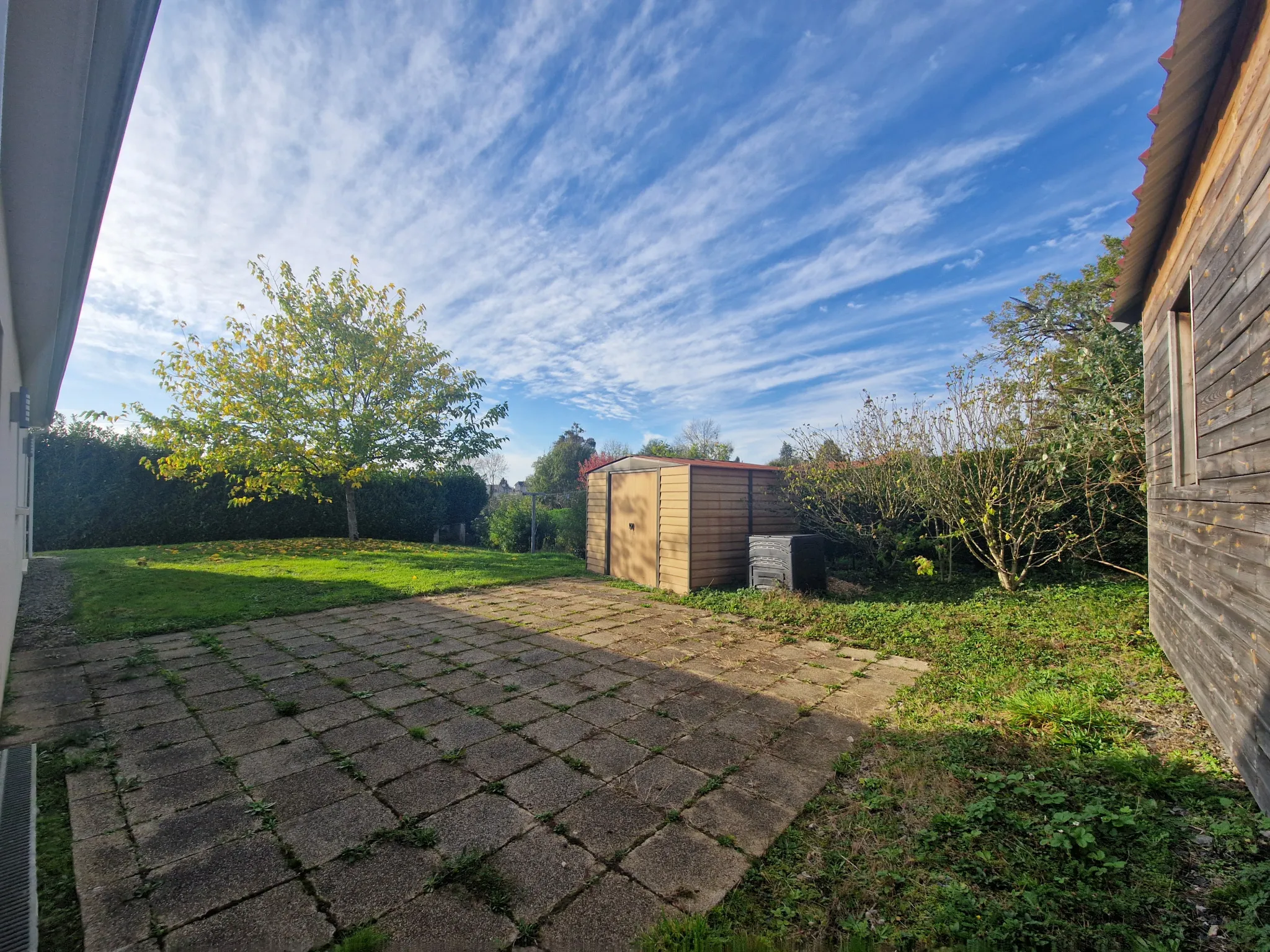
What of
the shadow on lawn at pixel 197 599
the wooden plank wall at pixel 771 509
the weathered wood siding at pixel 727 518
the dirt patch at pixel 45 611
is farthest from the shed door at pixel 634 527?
the dirt patch at pixel 45 611

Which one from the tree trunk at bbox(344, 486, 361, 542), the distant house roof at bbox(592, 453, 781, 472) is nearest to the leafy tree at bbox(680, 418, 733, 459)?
the tree trunk at bbox(344, 486, 361, 542)

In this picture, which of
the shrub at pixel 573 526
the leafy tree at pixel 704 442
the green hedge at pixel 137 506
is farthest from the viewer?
the leafy tree at pixel 704 442

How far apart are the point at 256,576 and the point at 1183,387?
10.2 m

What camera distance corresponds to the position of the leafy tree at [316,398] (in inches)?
422

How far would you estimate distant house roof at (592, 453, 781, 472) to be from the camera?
7.04 metres

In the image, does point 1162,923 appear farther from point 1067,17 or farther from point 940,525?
point 940,525

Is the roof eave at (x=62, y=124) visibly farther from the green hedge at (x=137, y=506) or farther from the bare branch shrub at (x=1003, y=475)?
the green hedge at (x=137, y=506)

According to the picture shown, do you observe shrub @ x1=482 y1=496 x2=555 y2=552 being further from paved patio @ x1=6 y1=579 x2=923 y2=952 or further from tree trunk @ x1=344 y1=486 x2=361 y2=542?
paved patio @ x1=6 y1=579 x2=923 y2=952

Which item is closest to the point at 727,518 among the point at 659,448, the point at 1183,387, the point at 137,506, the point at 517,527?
the point at 1183,387

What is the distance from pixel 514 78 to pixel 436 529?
512 inches

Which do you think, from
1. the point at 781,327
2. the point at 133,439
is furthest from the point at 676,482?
the point at 133,439

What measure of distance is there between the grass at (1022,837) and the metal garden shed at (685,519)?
3681 millimetres

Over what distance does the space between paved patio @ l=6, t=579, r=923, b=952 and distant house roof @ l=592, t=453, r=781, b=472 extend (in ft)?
9.97

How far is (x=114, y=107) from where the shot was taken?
76.6 inches
